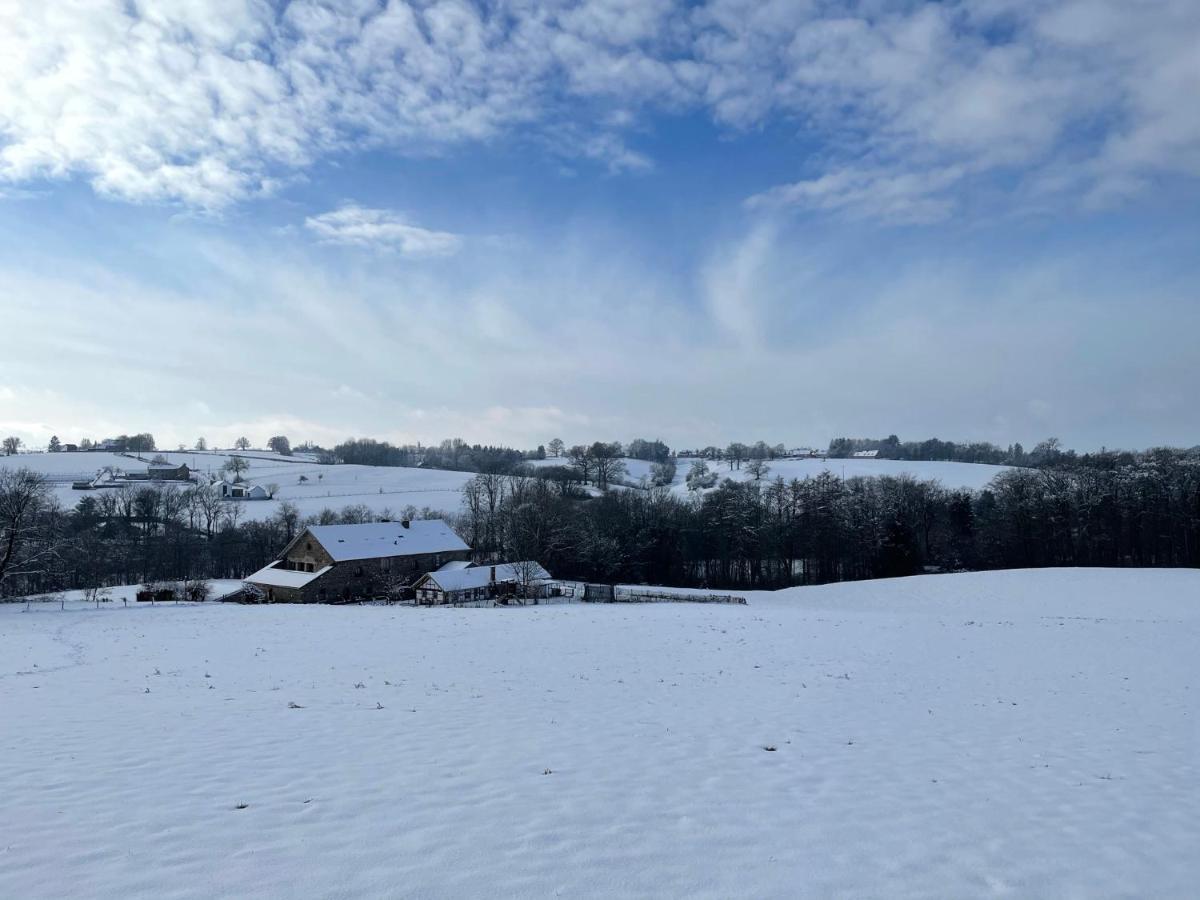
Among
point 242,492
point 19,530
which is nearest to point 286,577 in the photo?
point 19,530

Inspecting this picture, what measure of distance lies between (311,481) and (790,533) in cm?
9427

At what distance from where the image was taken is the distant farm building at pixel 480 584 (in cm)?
4722

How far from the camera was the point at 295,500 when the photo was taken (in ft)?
327

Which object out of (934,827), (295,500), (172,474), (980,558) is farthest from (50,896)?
(172,474)

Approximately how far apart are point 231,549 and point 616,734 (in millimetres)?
75617

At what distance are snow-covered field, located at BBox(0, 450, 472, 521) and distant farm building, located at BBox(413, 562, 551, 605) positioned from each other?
145 feet

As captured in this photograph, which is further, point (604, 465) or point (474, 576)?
point (604, 465)

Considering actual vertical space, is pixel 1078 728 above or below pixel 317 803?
below

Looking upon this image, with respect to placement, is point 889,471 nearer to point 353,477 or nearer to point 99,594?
point 353,477

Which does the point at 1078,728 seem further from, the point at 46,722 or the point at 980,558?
the point at 980,558

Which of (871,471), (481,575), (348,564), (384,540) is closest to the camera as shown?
(481,575)

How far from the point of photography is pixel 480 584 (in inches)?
1928

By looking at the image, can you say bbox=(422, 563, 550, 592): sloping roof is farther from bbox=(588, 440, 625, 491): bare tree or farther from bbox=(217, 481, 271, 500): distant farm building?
bbox=(217, 481, 271, 500): distant farm building

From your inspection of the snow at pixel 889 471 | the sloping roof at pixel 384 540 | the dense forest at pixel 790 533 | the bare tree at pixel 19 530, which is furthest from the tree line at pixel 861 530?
the bare tree at pixel 19 530
